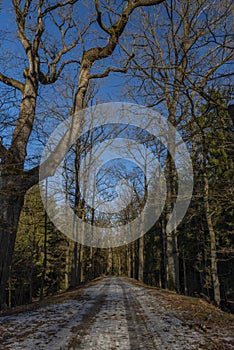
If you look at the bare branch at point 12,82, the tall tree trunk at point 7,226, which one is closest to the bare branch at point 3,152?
the tall tree trunk at point 7,226

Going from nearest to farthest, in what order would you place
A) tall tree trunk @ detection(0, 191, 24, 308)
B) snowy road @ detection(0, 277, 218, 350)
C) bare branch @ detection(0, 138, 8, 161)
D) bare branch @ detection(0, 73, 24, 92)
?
snowy road @ detection(0, 277, 218, 350) → bare branch @ detection(0, 138, 8, 161) → tall tree trunk @ detection(0, 191, 24, 308) → bare branch @ detection(0, 73, 24, 92)

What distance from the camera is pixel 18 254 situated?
20703 mm

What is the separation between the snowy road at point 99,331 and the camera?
11.1ft

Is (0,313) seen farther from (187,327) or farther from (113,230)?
(113,230)

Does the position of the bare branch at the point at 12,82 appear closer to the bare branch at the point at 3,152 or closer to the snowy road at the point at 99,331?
the bare branch at the point at 3,152

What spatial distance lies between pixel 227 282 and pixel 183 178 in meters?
14.0

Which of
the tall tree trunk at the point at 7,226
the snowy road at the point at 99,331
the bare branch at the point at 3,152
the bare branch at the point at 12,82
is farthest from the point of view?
the bare branch at the point at 12,82

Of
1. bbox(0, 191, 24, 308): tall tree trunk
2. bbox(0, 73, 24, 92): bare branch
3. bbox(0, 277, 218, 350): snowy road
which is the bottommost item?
bbox(0, 277, 218, 350): snowy road

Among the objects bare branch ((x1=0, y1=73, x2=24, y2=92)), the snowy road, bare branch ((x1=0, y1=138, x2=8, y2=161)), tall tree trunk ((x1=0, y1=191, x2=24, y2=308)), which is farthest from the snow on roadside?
bare branch ((x1=0, y1=73, x2=24, y2=92))

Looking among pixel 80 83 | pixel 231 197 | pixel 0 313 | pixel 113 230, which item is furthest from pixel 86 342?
pixel 113 230

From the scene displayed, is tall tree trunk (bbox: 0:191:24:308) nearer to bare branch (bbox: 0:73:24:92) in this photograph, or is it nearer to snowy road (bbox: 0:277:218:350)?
snowy road (bbox: 0:277:218:350)

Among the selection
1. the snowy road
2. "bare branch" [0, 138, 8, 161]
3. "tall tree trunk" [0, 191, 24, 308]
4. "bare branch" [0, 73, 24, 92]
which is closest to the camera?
the snowy road

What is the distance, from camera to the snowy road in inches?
133

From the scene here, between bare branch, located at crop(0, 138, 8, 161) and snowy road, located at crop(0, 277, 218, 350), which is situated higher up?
bare branch, located at crop(0, 138, 8, 161)
